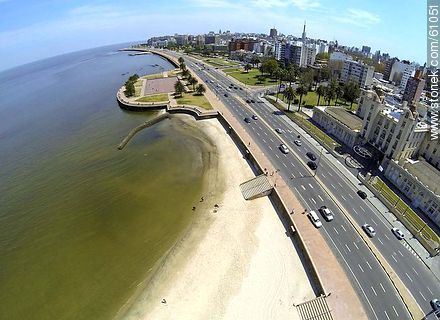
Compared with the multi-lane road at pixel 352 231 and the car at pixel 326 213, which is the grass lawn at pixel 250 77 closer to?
the multi-lane road at pixel 352 231

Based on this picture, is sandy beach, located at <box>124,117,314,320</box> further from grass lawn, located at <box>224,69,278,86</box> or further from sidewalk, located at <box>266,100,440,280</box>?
grass lawn, located at <box>224,69,278,86</box>

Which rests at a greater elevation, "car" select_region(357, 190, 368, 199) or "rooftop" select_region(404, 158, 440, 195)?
"rooftop" select_region(404, 158, 440, 195)

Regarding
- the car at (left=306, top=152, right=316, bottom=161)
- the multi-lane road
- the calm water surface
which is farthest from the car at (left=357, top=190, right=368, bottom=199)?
the calm water surface

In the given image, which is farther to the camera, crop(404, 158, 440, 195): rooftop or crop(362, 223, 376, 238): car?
crop(404, 158, 440, 195): rooftop

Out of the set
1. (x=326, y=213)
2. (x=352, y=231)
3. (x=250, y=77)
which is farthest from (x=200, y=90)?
(x=352, y=231)

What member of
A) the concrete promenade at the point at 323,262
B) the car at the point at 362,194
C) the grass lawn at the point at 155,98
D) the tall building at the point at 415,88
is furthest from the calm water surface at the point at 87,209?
the tall building at the point at 415,88

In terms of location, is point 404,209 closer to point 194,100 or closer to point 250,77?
point 194,100

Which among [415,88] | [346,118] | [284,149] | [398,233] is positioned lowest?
[398,233]

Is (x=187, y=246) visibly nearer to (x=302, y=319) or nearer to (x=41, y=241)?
(x=302, y=319)
